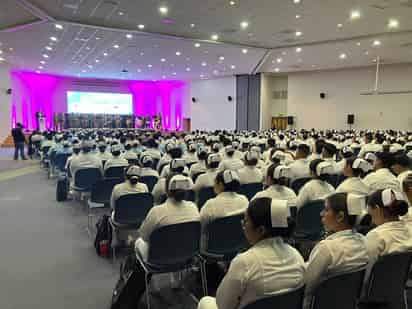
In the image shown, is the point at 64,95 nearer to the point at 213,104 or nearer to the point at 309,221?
the point at 213,104

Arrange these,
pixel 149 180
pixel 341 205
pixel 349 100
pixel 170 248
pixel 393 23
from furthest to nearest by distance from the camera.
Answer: pixel 349 100, pixel 393 23, pixel 149 180, pixel 170 248, pixel 341 205

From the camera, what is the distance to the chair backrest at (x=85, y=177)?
6.64 metres

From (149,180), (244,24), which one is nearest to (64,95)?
(244,24)

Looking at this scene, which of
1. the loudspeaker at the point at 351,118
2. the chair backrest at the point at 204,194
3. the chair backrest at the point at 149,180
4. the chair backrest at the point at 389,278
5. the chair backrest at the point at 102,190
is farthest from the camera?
the loudspeaker at the point at 351,118

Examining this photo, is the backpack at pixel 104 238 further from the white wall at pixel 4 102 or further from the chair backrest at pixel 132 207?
the white wall at pixel 4 102

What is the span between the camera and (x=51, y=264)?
4395 mm

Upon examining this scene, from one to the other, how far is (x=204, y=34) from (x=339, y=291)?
612 inches

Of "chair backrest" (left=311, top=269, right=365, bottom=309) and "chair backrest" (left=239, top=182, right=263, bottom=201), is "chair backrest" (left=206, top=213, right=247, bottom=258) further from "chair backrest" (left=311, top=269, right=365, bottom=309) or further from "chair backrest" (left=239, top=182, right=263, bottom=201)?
"chair backrest" (left=239, top=182, right=263, bottom=201)

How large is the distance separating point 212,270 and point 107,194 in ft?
8.48

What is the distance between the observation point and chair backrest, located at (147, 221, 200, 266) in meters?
3.08

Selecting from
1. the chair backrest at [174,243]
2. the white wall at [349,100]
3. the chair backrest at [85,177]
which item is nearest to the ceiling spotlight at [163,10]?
the chair backrest at [85,177]

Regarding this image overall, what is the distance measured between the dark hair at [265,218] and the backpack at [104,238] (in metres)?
3.20

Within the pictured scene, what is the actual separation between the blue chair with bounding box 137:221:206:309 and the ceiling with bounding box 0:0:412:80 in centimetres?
991

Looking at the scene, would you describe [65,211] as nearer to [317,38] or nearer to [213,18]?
[213,18]
